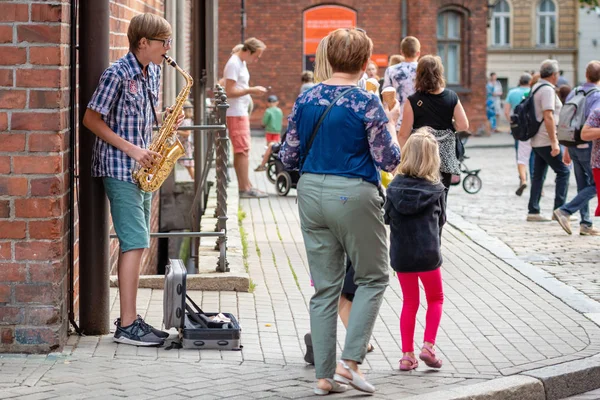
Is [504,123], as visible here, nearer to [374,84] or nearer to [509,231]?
[509,231]

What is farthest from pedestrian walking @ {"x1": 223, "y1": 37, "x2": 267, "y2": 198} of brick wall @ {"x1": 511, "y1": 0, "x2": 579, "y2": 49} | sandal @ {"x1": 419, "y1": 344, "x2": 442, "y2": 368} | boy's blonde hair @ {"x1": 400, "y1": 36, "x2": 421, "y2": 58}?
brick wall @ {"x1": 511, "y1": 0, "x2": 579, "y2": 49}

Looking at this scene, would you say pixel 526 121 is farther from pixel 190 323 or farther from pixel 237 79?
pixel 190 323

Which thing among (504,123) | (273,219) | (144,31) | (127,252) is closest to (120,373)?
(127,252)

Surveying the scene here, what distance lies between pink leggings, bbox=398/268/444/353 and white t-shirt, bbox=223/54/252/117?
8787 mm

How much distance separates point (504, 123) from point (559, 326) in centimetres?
4103

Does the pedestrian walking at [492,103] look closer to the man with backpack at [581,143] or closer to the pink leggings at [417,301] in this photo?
the man with backpack at [581,143]

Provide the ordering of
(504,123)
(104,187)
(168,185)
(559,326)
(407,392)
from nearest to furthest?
(407,392), (104,187), (559,326), (168,185), (504,123)

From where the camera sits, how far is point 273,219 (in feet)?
44.6

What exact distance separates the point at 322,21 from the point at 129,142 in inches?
1175

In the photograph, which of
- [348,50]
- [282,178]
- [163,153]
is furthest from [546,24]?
[348,50]

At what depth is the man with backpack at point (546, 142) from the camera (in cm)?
1362

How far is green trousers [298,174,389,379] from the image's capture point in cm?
571

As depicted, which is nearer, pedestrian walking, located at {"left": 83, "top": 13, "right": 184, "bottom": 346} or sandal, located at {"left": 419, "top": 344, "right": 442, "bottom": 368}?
sandal, located at {"left": 419, "top": 344, "right": 442, "bottom": 368}

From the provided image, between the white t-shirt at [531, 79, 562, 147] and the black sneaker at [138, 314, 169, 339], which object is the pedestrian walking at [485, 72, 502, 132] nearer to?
the white t-shirt at [531, 79, 562, 147]
